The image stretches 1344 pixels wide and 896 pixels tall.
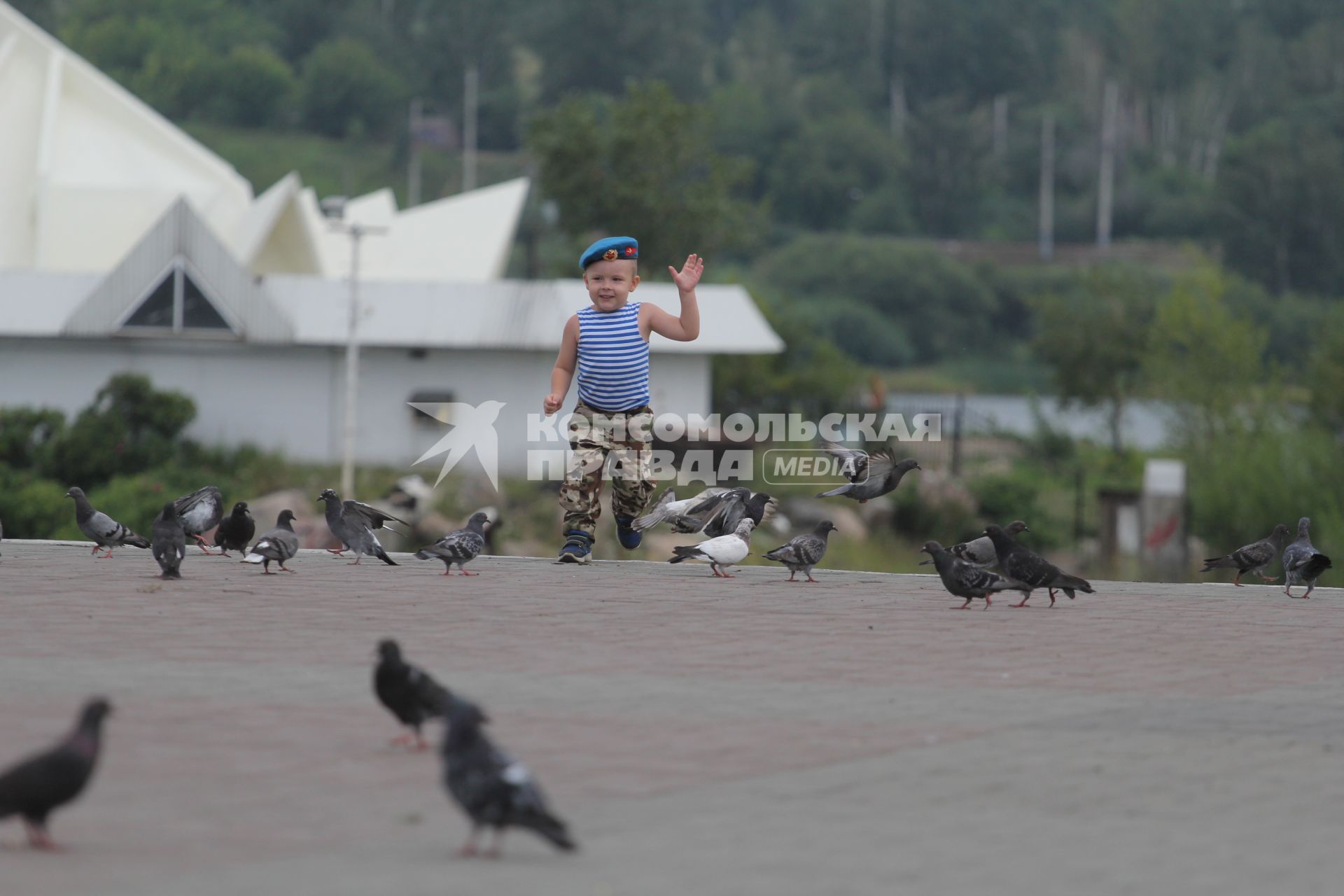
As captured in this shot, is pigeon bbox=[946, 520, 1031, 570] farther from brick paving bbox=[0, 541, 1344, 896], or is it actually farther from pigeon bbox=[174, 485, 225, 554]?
pigeon bbox=[174, 485, 225, 554]

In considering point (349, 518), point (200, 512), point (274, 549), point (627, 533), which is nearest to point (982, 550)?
point (627, 533)

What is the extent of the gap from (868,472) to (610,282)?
189cm

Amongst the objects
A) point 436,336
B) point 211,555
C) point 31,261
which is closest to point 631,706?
point 211,555

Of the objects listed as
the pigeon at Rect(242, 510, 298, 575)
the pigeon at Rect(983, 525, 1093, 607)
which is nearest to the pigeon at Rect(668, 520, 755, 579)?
the pigeon at Rect(983, 525, 1093, 607)

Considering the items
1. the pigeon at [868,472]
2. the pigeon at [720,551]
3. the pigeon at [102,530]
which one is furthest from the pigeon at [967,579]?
the pigeon at [102,530]

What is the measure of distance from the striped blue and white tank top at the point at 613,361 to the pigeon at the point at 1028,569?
6.58ft

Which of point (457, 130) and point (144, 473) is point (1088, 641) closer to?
point (144, 473)

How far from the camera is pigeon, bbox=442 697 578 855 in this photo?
443cm

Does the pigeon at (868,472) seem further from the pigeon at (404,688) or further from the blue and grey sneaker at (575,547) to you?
the pigeon at (404,688)

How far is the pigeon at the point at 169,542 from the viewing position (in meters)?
8.95

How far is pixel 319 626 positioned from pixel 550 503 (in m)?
22.8

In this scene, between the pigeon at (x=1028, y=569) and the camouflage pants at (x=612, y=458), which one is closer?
the pigeon at (x=1028, y=569)

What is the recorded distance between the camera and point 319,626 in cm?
773

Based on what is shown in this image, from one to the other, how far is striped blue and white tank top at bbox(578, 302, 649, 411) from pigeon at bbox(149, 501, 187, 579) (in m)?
2.20
